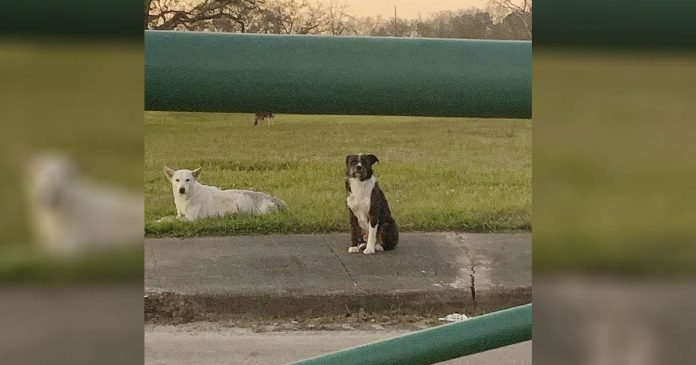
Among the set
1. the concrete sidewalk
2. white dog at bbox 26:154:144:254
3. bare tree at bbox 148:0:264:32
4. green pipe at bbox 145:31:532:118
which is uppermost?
bare tree at bbox 148:0:264:32

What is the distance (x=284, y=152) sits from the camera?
15.1ft

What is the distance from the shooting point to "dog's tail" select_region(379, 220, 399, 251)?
327cm

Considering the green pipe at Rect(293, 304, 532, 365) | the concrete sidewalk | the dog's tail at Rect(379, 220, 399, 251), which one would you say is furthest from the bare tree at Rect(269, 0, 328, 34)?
the green pipe at Rect(293, 304, 532, 365)

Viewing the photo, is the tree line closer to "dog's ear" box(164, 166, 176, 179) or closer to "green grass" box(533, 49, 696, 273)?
"dog's ear" box(164, 166, 176, 179)

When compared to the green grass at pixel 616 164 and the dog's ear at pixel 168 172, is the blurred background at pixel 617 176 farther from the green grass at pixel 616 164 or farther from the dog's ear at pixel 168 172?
the dog's ear at pixel 168 172

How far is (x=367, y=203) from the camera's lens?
3070 millimetres

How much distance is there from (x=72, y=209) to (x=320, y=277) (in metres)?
3.23

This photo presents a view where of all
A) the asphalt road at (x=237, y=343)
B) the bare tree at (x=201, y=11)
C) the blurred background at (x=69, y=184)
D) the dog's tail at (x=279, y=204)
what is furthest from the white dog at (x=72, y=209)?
the dog's tail at (x=279, y=204)

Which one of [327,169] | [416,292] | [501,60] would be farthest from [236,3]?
[501,60]

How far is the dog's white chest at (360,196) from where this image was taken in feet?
9.98

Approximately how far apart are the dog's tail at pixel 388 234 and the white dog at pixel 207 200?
0.63 metres

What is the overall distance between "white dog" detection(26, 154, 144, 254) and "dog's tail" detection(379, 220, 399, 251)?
309 cm

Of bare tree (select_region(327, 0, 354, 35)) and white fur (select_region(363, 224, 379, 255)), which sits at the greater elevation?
bare tree (select_region(327, 0, 354, 35))

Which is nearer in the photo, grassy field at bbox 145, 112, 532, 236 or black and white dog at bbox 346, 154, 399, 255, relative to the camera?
black and white dog at bbox 346, 154, 399, 255
